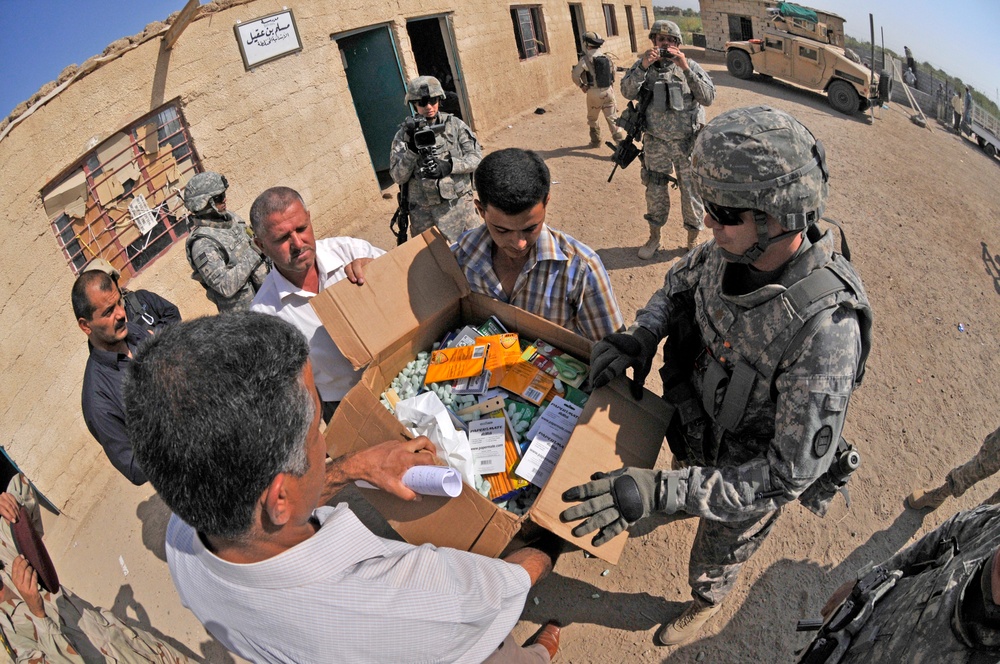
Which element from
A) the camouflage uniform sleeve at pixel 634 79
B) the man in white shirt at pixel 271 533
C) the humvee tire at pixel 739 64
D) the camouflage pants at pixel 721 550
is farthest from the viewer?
the humvee tire at pixel 739 64

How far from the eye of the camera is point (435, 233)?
2.71 meters

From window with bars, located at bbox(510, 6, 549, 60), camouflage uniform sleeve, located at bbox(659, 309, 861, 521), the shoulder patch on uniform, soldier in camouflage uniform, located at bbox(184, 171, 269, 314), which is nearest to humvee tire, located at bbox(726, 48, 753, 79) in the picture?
window with bars, located at bbox(510, 6, 549, 60)

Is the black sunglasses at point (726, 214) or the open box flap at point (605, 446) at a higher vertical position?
the black sunglasses at point (726, 214)

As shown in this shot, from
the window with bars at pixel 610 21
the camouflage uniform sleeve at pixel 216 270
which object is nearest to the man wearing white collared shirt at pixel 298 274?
the camouflage uniform sleeve at pixel 216 270

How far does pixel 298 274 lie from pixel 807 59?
15.0 metres

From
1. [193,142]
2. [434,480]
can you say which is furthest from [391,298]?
[193,142]

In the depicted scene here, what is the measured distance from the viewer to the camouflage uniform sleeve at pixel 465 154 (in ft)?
16.0

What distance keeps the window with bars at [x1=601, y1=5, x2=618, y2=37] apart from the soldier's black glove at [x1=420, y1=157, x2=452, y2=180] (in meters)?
12.7

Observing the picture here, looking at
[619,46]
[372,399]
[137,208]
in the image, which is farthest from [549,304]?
[619,46]

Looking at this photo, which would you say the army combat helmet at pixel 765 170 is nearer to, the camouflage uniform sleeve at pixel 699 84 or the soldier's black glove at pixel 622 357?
the soldier's black glove at pixel 622 357

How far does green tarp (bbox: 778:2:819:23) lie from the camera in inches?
540

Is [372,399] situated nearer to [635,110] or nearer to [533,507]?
[533,507]

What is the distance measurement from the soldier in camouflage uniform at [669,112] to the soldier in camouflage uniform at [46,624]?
17.2ft

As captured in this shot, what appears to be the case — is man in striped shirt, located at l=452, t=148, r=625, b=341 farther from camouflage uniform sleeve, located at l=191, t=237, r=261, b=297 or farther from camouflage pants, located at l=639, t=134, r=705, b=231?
camouflage pants, located at l=639, t=134, r=705, b=231
